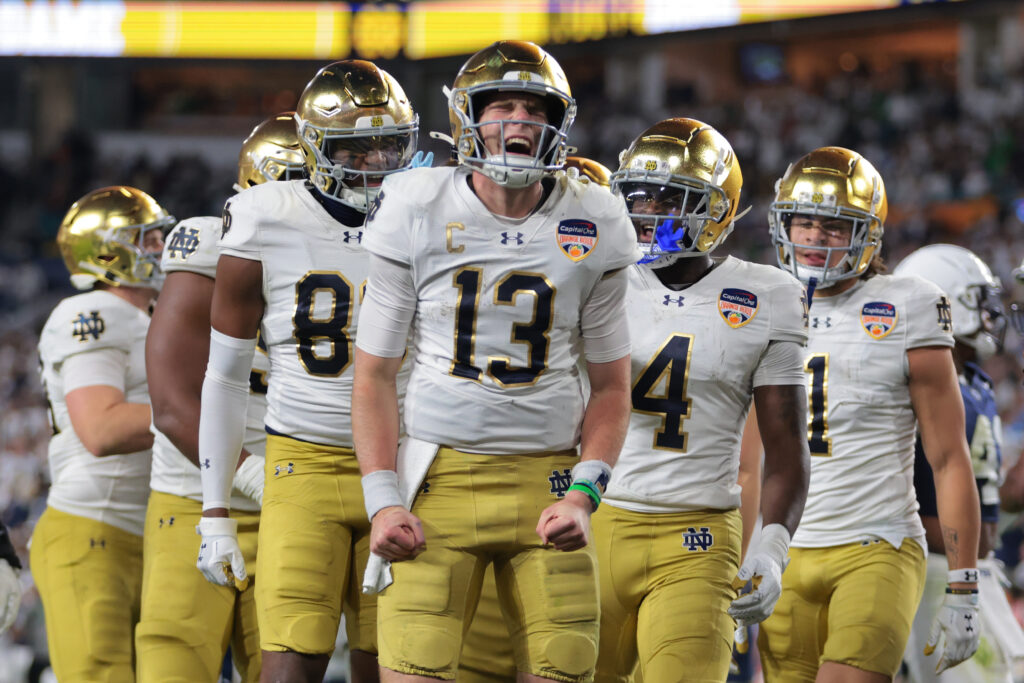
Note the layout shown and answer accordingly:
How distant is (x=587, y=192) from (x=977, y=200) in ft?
36.7

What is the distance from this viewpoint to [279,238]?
11.0 feet

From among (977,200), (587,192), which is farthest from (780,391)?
(977,200)

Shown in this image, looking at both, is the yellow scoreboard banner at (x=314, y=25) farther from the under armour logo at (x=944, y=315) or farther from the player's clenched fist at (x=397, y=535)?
the player's clenched fist at (x=397, y=535)

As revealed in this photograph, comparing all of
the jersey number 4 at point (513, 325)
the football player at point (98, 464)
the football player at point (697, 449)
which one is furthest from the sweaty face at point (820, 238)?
the football player at point (98, 464)

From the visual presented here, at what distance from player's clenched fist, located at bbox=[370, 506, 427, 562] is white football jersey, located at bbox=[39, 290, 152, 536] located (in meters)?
1.95

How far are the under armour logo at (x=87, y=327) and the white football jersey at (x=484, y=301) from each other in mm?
1790

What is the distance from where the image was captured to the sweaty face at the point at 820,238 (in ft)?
13.8

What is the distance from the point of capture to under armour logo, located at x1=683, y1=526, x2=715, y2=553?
344 cm

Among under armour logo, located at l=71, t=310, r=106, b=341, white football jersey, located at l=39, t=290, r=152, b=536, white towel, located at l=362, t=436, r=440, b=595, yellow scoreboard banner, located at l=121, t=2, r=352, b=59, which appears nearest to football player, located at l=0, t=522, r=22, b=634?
white football jersey, located at l=39, t=290, r=152, b=536

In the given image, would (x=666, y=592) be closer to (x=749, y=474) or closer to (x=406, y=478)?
(x=749, y=474)

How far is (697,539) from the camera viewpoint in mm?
3453

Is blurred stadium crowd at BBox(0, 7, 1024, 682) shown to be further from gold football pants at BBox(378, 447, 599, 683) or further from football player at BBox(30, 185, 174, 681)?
gold football pants at BBox(378, 447, 599, 683)

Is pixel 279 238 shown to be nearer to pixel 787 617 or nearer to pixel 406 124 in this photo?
pixel 406 124

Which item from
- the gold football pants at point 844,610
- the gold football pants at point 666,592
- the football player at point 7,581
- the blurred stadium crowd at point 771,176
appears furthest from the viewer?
the blurred stadium crowd at point 771,176
